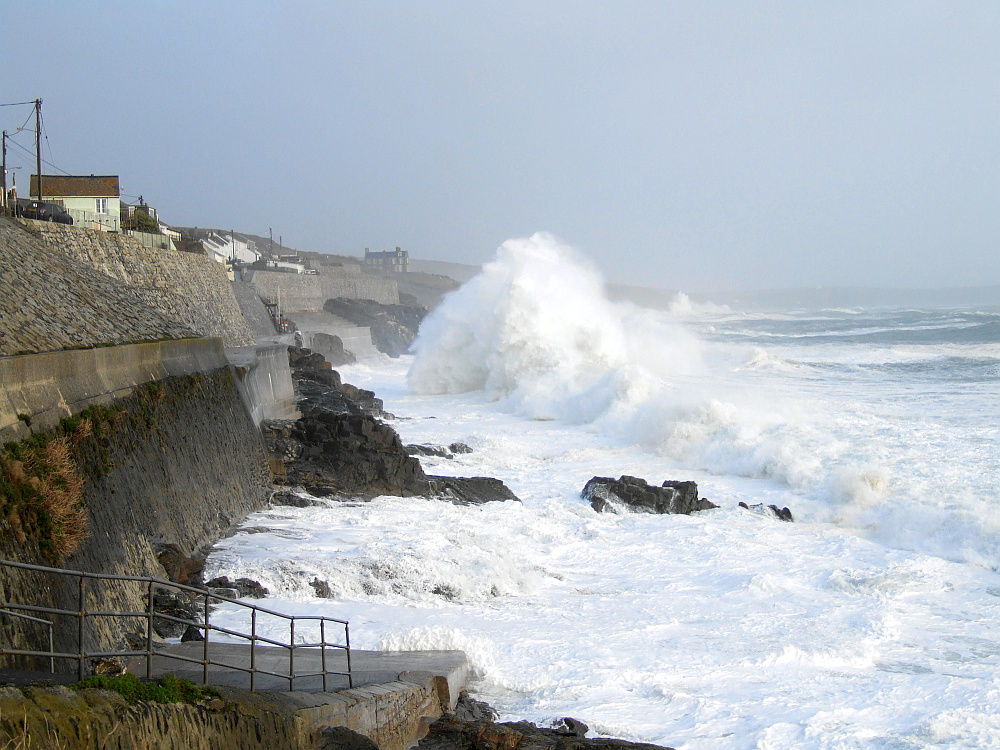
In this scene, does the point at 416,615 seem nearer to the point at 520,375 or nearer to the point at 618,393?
the point at 618,393

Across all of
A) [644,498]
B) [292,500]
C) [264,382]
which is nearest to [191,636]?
[292,500]

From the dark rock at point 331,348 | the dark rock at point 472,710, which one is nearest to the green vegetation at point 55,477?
the dark rock at point 472,710

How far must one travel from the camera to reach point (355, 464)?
1432cm

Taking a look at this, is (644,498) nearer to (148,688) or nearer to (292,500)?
(292,500)

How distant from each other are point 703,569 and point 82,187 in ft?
95.0

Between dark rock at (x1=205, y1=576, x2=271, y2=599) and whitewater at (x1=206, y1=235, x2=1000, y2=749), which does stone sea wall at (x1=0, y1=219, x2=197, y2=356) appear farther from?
whitewater at (x1=206, y1=235, x2=1000, y2=749)

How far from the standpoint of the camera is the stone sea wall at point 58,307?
8.36m

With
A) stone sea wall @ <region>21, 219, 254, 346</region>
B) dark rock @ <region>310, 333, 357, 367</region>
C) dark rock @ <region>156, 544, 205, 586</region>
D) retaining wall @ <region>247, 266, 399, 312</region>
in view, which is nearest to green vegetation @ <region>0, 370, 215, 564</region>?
dark rock @ <region>156, 544, 205, 586</region>

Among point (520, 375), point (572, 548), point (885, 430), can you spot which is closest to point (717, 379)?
point (520, 375)

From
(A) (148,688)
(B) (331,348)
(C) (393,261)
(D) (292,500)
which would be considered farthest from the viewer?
(C) (393,261)

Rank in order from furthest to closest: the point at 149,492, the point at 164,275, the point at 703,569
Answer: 1. the point at 164,275
2. the point at 703,569
3. the point at 149,492

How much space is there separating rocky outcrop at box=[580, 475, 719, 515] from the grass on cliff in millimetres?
7762

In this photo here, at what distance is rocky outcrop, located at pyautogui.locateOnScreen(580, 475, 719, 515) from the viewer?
44.3 feet

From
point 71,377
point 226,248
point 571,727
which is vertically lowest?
point 571,727
